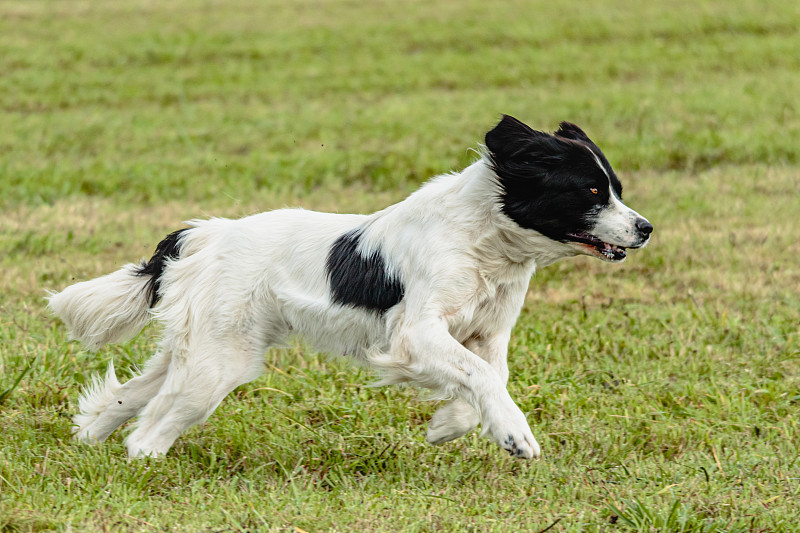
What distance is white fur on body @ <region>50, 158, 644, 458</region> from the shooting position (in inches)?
161

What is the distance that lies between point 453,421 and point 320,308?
78 cm

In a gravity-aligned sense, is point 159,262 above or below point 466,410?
above

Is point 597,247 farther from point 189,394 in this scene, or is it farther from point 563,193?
point 189,394

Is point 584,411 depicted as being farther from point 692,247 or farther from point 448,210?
point 692,247

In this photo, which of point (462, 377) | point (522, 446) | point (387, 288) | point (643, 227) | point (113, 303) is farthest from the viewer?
point (113, 303)

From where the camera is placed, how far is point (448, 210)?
14.0 ft

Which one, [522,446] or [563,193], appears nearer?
[522,446]

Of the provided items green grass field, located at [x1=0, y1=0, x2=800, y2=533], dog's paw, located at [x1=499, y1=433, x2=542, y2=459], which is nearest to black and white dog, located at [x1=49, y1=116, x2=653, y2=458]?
dog's paw, located at [x1=499, y1=433, x2=542, y2=459]

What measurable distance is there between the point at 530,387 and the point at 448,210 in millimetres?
1487

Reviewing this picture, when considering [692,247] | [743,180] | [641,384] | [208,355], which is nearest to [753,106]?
[743,180]

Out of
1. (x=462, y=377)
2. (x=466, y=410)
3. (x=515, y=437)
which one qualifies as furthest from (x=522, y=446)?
(x=466, y=410)

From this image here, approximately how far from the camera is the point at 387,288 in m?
4.29

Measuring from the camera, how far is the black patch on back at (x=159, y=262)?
15.6ft

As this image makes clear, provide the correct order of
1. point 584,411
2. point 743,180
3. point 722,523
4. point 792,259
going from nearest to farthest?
1. point 722,523
2. point 584,411
3. point 792,259
4. point 743,180
